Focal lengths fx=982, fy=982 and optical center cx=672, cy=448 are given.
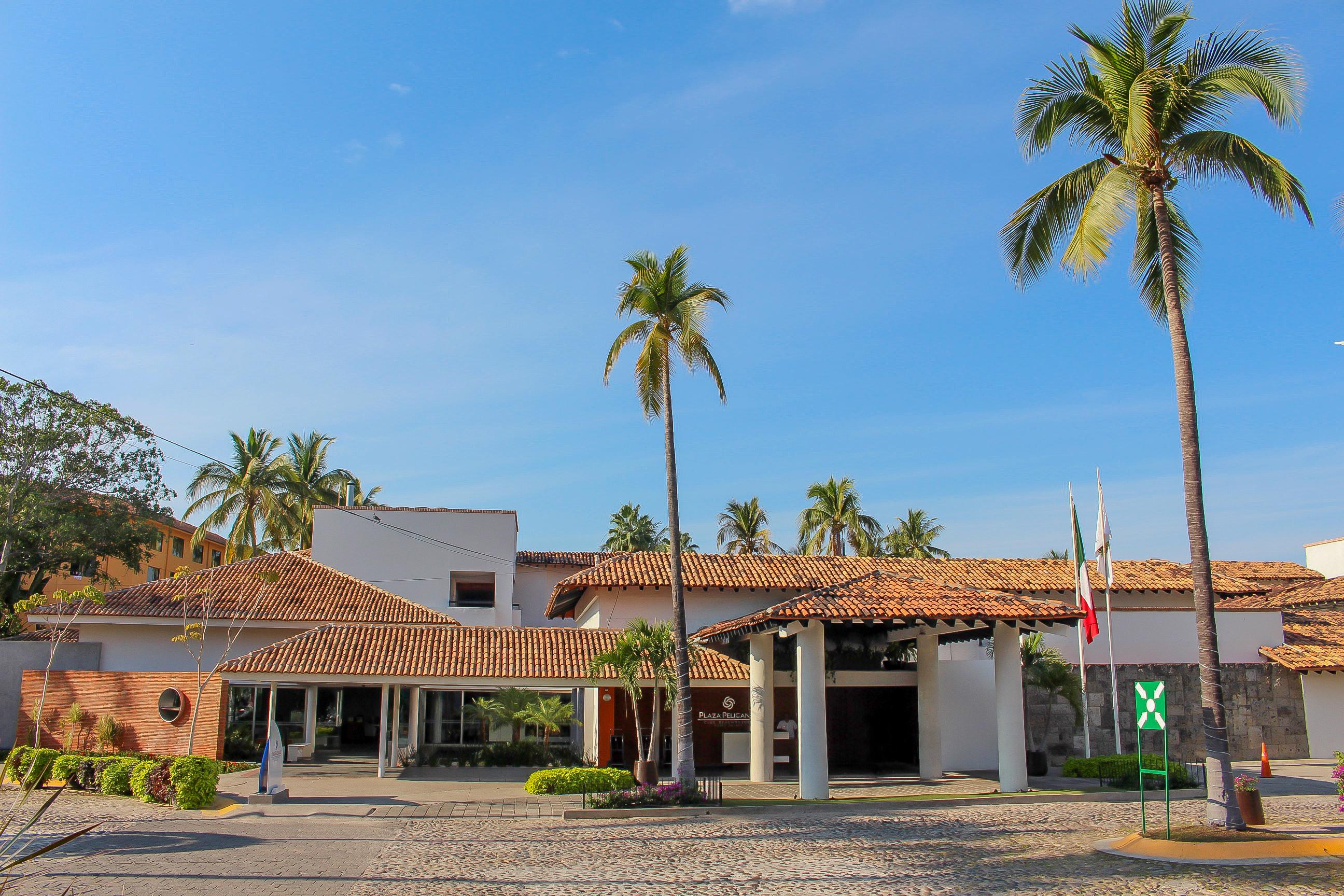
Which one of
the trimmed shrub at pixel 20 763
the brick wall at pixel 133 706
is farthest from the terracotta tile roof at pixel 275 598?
the trimmed shrub at pixel 20 763

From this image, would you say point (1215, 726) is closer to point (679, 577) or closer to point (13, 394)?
point (679, 577)

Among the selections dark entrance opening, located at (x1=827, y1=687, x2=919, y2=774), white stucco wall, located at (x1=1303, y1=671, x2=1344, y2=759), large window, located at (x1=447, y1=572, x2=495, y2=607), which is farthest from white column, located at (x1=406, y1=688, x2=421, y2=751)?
white stucco wall, located at (x1=1303, y1=671, x2=1344, y2=759)

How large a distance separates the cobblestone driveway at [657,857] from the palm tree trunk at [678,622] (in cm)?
148

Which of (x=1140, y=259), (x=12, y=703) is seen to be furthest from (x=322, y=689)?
(x=1140, y=259)

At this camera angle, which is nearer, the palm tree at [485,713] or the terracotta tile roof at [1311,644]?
the palm tree at [485,713]

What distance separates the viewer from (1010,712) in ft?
68.9

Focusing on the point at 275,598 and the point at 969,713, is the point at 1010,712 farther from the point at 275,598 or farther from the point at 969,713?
the point at 275,598

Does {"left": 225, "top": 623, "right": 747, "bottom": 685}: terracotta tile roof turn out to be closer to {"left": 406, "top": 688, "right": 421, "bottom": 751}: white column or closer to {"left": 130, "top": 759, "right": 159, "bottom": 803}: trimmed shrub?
{"left": 406, "top": 688, "right": 421, "bottom": 751}: white column

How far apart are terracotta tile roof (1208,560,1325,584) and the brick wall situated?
38.4m

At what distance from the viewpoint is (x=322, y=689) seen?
32156 mm

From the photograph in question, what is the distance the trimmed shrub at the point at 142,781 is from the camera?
19328 mm

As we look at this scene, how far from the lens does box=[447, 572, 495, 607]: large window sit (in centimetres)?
3991

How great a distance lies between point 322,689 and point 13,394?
16.0m

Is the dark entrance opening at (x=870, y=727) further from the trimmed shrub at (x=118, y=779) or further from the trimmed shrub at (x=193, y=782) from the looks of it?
the trimmed shrub at (x=118, y=779)
